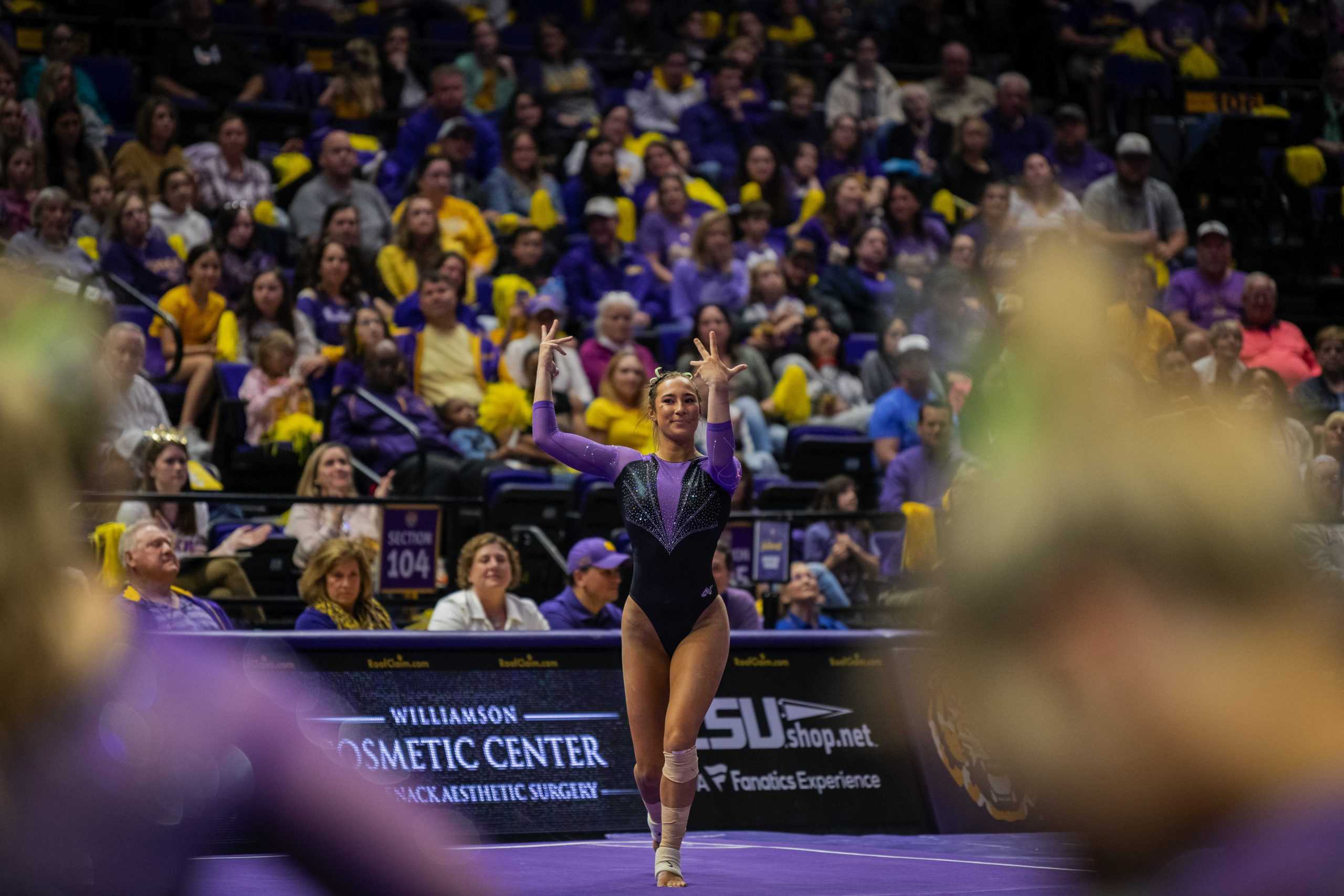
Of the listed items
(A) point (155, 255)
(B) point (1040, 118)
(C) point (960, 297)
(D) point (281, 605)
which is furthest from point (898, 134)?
(D) point (281, 605)

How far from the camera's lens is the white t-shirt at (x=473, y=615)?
8711mm

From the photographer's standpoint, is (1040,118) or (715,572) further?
(1040,118)

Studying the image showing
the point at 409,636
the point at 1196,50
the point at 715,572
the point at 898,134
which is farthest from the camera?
the point at 1196,50

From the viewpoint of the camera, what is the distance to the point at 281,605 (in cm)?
942

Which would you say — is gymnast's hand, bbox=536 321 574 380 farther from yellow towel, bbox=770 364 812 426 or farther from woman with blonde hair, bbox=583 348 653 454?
yellow towel, bbox=770 364 812 426

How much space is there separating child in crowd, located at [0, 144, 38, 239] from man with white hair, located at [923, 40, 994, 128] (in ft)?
29.9

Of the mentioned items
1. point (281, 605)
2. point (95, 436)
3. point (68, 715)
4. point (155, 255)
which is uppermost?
point (95, 436)

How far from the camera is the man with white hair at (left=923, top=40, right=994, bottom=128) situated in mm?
17109

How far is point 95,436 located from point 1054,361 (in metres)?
0.93

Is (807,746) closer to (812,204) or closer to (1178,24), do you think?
(812,204)

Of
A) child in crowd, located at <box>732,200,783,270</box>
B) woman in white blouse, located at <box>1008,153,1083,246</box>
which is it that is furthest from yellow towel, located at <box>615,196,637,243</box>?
woman in white blouse, located at <box>1008,153,1083,246</box>

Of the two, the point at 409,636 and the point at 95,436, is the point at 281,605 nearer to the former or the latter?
the point at 409,636

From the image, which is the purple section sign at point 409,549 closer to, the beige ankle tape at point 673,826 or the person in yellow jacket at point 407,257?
the beige ankle tape at point 673,826

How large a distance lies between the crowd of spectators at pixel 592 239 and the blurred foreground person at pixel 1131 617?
6.94 m
